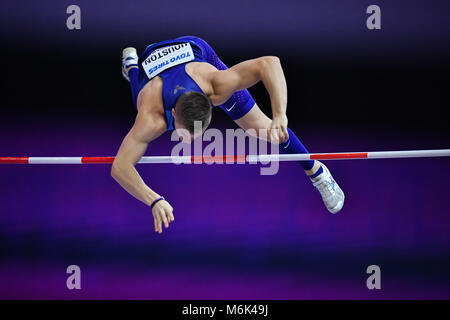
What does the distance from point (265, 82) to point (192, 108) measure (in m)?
0.34

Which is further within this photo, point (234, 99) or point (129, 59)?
point (129, 59)

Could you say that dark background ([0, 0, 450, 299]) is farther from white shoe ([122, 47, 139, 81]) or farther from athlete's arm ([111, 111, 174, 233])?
athlete's arm ([111, 111, 174, 233])

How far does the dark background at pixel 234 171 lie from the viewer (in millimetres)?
3404

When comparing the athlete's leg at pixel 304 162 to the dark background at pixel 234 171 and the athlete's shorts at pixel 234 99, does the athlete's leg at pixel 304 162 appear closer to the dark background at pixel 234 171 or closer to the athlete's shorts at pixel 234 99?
the athlete's shorts at pixel 234 99

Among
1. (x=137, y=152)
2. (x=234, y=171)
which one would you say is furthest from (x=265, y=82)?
(x=234, y=171)

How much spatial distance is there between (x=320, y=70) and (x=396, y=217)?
48.1 inches

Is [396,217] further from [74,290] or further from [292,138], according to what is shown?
[74,290]

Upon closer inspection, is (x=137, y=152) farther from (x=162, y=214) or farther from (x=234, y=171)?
(x=234, y=171)

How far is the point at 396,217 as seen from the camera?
3547 mm

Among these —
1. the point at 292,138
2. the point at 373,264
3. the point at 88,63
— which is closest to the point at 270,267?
the point at 373,264

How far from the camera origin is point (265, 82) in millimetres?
2080

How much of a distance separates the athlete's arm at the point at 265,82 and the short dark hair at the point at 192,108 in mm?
133

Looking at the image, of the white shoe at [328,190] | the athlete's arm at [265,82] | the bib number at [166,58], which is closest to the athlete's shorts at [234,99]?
the bib number at [166,58]

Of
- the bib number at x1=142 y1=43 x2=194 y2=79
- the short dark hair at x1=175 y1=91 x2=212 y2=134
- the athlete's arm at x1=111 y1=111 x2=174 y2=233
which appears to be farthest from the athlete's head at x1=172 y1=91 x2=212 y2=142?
the bib number at x1=142 y1=43 x2=194 y2=79
